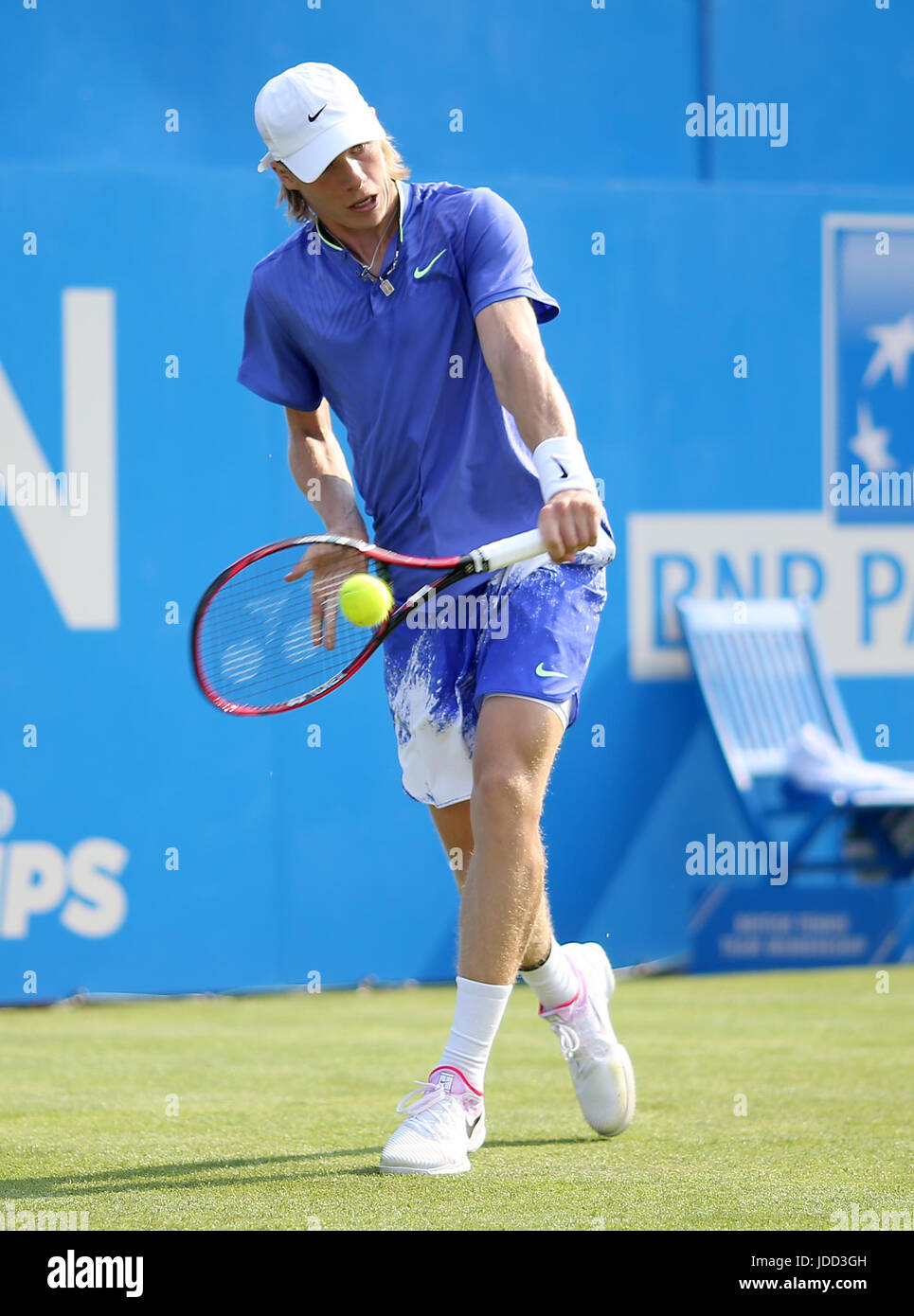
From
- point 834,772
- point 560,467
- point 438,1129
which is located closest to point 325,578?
point 560,467

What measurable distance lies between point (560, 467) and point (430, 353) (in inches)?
Result: 14.4

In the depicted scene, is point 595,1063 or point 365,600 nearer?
point 365,600

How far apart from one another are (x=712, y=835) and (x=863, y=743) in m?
0.63

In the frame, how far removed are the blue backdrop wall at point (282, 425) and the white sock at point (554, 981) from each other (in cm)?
239

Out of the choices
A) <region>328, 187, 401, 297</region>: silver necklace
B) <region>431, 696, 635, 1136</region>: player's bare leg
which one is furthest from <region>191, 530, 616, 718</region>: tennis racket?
<region>328, 187, 401, 297</region>: silver necklace

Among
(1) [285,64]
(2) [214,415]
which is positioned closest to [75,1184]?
(2) [214,415]

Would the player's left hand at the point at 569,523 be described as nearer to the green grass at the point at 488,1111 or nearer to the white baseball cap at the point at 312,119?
the white baseball cap at the point at 312,119

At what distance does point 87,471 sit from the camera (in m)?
5.20

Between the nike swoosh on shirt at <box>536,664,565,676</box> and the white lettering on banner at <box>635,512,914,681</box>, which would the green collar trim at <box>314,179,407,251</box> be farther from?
the white lettering on banner at <box>635,512,914,681</box>

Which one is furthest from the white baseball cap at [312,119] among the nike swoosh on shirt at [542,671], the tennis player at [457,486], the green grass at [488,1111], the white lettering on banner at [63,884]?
the white lettering on banner at [63,884]

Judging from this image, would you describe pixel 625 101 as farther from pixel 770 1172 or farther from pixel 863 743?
pixel 770 1172

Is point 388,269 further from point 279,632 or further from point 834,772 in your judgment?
point 834,772

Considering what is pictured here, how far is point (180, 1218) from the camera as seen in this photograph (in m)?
2.31
